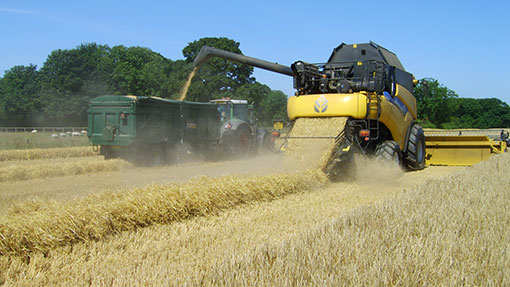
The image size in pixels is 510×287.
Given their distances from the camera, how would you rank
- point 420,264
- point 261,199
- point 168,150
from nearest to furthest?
1. point 420,264
2. point 261,199
3. point 168,150

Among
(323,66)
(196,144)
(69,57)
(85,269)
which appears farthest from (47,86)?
(85,269)

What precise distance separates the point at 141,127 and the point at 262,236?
26.7ft

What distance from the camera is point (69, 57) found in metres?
43.8

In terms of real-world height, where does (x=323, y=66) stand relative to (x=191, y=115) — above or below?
above

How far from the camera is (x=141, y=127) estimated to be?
12.0 meters

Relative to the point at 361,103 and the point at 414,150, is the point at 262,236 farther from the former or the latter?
the point at 414,150

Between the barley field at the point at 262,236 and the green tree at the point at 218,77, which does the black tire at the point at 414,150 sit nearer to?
the barley field at the point at 262,236

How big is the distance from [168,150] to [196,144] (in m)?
1.27

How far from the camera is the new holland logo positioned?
894 centimetres

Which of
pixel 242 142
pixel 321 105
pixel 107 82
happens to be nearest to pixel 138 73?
pixel 107 82

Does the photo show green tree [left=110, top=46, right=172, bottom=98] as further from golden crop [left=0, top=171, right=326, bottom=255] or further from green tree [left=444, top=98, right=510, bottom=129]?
green tree [left=444, top=98, right=510, bottom=129]

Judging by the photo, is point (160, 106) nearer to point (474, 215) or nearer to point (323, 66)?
point (323, 66)

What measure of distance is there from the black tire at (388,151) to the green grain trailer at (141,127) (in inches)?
250

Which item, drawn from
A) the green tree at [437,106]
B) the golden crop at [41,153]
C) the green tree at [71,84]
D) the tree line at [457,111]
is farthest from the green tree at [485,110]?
the golden crop at [41,153]
